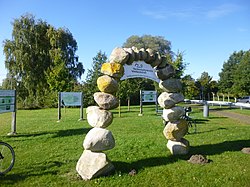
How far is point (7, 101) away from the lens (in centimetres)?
1033

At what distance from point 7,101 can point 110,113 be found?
6564mm

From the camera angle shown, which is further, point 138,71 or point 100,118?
point 138,71

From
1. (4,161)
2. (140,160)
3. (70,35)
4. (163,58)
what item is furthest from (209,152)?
(70,35)

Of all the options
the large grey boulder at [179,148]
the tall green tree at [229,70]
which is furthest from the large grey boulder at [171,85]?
the tall green tree at [229,70]

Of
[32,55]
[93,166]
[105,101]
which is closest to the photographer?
[93,166]

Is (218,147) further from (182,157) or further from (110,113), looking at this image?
(110,113)

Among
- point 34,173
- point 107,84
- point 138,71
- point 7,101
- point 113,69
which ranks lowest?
point 34,173

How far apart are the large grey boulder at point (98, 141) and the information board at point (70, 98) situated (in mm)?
10711

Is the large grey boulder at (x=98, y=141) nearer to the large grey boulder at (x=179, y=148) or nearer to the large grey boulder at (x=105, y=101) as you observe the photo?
the large grey boulder at (x=105, y=101)

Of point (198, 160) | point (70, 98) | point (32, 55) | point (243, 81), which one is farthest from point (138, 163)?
point (243, 81)

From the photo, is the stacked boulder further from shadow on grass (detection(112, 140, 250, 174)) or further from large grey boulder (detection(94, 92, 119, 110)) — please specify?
large grey boulder (detection(94, 92, 119, 110))

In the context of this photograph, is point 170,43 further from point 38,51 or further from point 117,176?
point 117,176

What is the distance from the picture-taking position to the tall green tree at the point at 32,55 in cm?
2930

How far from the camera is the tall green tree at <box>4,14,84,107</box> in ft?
96.1
